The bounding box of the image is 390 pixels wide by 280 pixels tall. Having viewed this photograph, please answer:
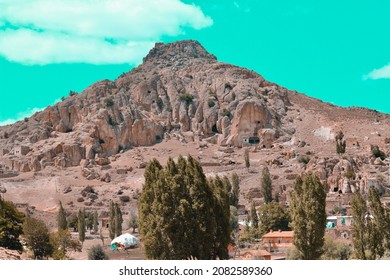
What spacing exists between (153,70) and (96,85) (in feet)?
69.3

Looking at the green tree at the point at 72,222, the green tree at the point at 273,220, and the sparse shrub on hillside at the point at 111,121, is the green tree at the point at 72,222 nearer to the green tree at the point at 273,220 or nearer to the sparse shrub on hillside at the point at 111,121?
the green tree at the point at 273,220

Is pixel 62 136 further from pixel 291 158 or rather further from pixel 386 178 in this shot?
pixel 386 178

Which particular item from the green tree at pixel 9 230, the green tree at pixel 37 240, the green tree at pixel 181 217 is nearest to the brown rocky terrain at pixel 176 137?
the green tree at pixel 37 240

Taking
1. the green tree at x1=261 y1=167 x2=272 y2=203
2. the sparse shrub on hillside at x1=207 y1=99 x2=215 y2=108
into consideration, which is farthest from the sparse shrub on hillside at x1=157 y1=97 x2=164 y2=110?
the green tree at x1=261 y1=167 x2=272 y2=203

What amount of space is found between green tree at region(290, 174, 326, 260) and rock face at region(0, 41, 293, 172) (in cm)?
8123

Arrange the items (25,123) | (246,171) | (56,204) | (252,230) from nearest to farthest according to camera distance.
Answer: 1. (252,230)
2. (56,204)
3. (246,171)
4. (25,123)

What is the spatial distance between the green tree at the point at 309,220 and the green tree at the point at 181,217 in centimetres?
424

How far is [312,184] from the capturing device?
30469 millimetres

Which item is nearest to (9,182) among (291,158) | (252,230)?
(291,158)

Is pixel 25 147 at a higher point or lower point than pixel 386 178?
higher

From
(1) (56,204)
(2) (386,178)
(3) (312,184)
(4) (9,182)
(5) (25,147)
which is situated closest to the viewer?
(3) (312,184)

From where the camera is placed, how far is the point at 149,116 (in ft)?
414

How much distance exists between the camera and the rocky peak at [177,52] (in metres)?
165

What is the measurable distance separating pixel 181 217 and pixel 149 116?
334 ft
